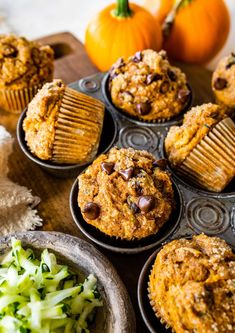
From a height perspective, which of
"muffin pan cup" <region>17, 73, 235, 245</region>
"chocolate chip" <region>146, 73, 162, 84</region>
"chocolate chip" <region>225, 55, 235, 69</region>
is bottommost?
"muffin pan cup" <region>17, 73, 235, 245</region>

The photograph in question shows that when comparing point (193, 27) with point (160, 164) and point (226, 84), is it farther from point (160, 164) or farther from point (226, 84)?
point (160, 164)

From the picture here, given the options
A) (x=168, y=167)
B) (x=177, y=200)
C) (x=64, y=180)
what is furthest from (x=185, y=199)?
(x=64, y=180)

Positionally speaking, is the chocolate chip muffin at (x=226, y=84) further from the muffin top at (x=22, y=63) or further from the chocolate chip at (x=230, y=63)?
the muffin top at (x=22, y=63)

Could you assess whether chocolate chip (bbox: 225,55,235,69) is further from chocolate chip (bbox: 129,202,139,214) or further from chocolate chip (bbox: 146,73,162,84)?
chocolate chip (bbox: 129,202,139,214)

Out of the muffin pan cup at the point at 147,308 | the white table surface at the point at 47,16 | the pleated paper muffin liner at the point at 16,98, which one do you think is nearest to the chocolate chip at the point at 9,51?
the pleated paper muffin liner at the point at 16,98

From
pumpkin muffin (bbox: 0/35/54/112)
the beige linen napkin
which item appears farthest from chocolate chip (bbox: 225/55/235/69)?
the beige linen napkin
